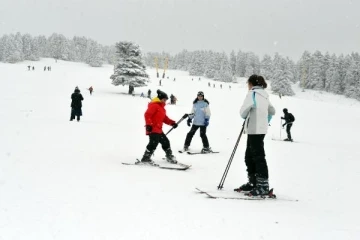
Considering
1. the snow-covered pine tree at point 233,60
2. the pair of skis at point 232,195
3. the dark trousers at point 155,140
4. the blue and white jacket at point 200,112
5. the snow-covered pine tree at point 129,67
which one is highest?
the snow-covered pine tree at point 233,60

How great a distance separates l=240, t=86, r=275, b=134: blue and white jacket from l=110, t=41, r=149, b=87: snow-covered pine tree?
142 feet

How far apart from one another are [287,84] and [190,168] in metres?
82.7

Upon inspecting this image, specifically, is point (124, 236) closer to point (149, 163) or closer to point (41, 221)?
point (41, 221)

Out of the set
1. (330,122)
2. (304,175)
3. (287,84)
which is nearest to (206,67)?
(287,84)

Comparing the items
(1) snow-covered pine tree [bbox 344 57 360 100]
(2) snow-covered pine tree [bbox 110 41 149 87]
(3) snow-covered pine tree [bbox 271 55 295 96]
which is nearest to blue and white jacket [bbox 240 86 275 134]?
(2) snow-covered pine tree [bbox 110 41 149 87]

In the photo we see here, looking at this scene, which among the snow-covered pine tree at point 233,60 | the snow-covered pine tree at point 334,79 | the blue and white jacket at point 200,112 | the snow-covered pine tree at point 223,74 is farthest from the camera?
the snow-covered pine tree at point 233,60

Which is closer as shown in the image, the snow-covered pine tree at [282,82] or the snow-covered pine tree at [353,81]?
the snow-covered pine tree at [282,82]

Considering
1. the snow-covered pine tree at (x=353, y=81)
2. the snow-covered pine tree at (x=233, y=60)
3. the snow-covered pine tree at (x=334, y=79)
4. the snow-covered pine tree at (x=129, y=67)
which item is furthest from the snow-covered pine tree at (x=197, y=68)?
the snow-covered pine tree at (x=129, y=67)

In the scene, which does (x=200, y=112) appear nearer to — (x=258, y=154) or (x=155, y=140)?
(x=155, y=140)

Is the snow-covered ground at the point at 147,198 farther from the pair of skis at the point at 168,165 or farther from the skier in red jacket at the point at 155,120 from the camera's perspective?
the skier in red jacket at the point at 155,120

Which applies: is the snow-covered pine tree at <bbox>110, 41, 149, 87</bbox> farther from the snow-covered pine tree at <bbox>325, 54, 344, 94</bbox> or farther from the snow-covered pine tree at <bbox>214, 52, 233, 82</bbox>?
the snow-covered pine tree at <bbox>214, 52, 233, 82</bbox>

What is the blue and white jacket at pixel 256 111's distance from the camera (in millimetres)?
6133

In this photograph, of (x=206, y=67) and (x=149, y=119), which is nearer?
(x=149, y=119)

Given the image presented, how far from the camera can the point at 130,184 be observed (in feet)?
→ 20.3
